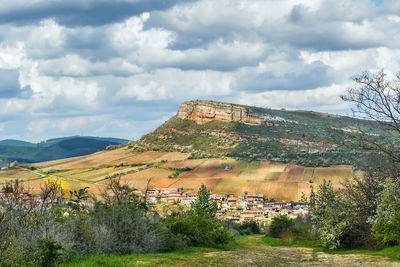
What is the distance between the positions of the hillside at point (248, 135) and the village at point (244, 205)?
Answer: 27888 millimetres

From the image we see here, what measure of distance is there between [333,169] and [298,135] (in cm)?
4546

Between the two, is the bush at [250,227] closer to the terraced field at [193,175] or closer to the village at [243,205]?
the village at [243,205]

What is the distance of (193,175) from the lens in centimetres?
11319

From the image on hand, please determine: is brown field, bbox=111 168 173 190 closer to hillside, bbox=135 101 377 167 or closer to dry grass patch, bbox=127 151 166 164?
dry grass patch, bbox=127 151 166 164

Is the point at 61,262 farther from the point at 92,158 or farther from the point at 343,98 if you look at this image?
the point at 92,158

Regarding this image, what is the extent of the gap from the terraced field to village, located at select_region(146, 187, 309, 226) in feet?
13.6

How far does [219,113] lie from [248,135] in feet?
81.8

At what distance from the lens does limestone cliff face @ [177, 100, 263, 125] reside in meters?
172

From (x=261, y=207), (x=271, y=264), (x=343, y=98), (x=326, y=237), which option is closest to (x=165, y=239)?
(x=271, y=264)

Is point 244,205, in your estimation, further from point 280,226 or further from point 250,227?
point 280,226

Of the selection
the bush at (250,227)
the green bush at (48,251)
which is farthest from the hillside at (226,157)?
the green bush at (48,251)

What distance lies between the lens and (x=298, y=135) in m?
147

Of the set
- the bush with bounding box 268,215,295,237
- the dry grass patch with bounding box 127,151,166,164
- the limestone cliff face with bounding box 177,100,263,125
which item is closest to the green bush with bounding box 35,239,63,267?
the bush with bounding box 268,215,295,237

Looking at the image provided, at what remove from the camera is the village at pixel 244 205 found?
76750 millimetres
